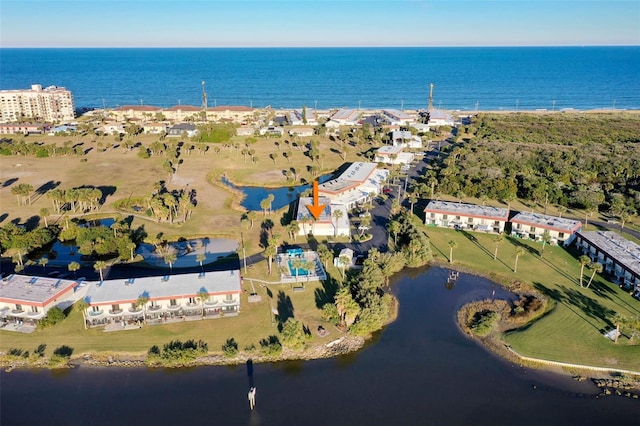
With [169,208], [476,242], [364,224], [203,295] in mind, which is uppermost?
[169,208]

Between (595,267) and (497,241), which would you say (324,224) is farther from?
(595,267)

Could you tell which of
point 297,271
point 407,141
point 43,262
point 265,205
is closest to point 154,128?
point 407,141

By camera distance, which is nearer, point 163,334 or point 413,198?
point 163,334

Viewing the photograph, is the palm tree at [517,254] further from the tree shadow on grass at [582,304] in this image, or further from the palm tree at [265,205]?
the palm tree at [265,205]

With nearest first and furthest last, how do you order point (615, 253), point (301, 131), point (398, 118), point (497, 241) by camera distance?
point (615, 253) < point (497, 241) < point (301, 131) < point (398, 118)

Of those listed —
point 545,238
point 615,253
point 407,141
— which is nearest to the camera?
point 615,253

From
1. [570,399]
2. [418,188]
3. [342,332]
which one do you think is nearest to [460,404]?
[570,399]

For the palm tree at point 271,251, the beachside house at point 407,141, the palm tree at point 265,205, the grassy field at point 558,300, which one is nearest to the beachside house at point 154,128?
the beachside house at point 407,141
